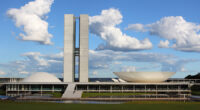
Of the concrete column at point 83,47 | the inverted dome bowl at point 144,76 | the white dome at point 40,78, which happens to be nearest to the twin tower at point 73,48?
the concrete column at point 83,47

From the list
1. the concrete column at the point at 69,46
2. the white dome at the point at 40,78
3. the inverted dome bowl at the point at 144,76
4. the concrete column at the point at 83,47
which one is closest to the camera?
the inverted dome bowl at the point at 144,76

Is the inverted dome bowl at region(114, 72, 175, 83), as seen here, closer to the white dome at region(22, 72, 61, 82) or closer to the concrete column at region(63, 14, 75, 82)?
the concrete column at region(63, 14, 75, 82)

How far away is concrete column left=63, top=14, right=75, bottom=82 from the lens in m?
66.6

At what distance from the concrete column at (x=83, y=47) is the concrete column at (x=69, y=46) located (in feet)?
6.97

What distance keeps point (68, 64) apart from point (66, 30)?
8946 millimetres

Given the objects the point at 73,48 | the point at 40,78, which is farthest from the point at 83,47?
the point at 40,78

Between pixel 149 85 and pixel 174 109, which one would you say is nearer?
pixel 174 109

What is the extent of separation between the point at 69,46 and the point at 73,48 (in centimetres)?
138

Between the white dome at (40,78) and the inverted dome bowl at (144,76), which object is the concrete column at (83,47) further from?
the inverted dome bowl at (144,76)

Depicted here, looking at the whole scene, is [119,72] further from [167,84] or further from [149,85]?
[167,84]

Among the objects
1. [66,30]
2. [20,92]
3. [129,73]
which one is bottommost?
[20,92]

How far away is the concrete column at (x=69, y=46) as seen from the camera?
66.6 metres

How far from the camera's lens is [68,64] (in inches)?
2630

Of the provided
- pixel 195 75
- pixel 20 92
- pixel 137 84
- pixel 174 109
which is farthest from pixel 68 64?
pixel 195 75
